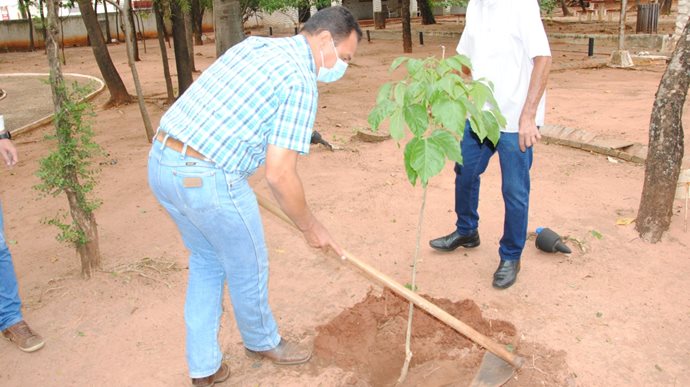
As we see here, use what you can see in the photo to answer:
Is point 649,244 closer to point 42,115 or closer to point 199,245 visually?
point 199,245

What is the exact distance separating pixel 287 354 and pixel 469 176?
1574 mm

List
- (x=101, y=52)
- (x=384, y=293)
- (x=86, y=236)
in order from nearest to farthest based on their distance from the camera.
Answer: (x=384, y=293)
(x=86, y=236)
(x=101, y=52)

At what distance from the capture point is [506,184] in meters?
3.41

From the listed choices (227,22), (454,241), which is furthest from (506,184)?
(227,22)

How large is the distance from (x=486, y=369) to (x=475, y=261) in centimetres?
123

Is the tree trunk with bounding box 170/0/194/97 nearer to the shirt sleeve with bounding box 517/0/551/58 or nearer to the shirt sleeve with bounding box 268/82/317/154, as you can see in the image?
the shirt sleeve with bounding box 517/0/551/58

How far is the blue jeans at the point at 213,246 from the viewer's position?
2.33 m

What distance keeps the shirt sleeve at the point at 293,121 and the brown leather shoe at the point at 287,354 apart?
1.24 meters

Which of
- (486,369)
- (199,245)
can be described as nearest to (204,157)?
(199,245)

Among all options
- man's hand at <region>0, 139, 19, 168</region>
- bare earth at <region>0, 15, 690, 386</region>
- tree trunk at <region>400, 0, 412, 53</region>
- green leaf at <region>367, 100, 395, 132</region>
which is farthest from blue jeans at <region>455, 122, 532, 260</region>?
tree trunk at <region>400, 0, 412, 53</region>

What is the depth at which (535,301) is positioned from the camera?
11.3ft

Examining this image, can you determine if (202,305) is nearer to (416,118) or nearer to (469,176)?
(416,118)

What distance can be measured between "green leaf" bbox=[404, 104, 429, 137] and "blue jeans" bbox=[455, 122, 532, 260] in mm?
964

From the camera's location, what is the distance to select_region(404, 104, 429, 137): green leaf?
2533 millimetres
